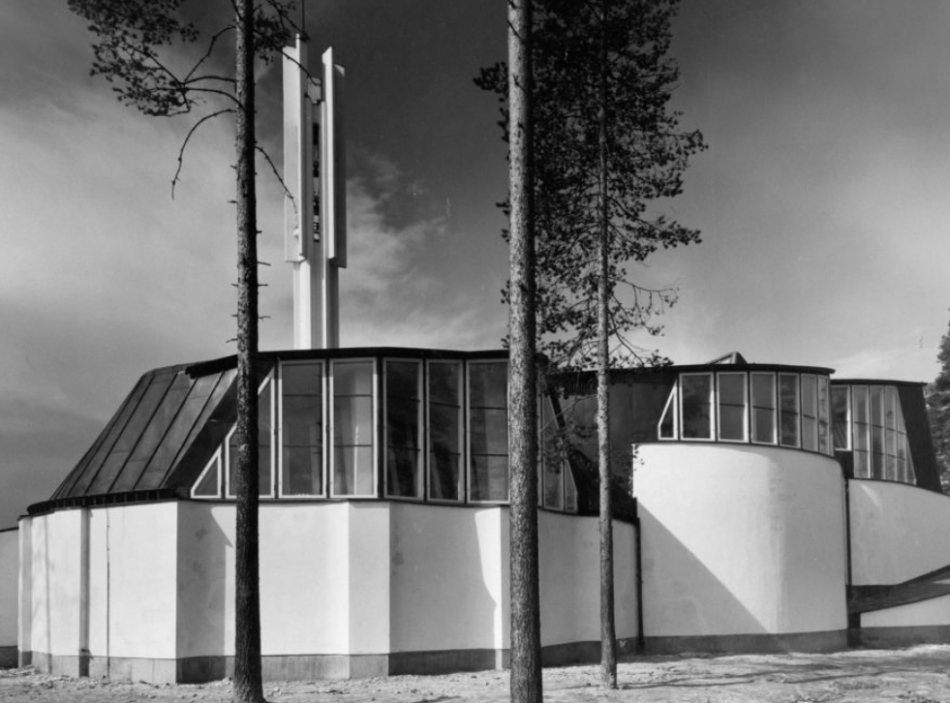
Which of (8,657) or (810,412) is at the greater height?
(810,412)

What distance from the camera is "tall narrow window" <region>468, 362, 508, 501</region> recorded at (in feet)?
69.6

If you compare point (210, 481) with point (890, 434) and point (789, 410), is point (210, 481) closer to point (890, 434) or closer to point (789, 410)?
point (789, 410)

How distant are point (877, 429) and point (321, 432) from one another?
19.3 m

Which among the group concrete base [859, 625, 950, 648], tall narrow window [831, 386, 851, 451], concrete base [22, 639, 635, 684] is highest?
tall narrow window [831, 386, 851, 451]

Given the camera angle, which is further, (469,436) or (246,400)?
(469,436)

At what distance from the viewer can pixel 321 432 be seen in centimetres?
2053

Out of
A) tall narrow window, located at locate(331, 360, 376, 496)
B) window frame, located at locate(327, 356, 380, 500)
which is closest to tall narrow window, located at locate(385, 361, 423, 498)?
window frame, located at locate(327, 356, 380, 500)

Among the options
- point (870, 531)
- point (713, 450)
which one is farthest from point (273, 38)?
point (870, 531)

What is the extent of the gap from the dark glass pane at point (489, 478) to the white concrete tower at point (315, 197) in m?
6.61

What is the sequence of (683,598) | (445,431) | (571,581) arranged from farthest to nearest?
(683,598) < (571,581) < (445,431)

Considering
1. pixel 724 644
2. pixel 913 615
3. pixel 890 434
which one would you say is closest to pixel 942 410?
pixel 890 434

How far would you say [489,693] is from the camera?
17.5 metres

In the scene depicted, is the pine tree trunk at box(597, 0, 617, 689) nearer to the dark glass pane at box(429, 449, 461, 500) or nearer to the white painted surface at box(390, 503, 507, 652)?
the white painted surface at box(390, 503, 507, 652)

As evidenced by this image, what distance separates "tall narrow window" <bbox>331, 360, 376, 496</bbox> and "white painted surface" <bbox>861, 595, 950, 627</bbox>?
586 inches
